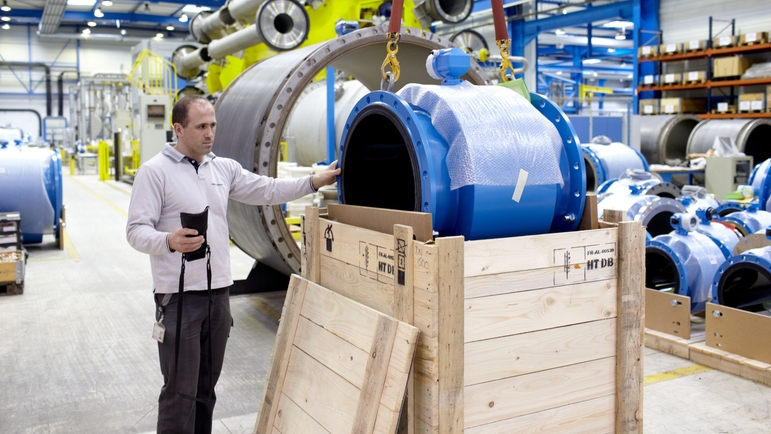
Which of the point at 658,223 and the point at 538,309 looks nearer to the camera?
the point at 538,309

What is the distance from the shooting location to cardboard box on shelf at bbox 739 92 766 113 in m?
11.0

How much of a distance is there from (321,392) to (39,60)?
32.5m

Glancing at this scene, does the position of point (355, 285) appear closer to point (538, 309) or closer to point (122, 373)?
point (538, 309)

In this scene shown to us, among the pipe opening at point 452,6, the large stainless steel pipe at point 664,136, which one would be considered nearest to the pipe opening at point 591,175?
the pipe opening at point 452,6

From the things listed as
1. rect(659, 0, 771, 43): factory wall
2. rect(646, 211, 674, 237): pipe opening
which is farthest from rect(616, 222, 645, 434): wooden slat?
rect(659, 0, 771, 43): factory wall

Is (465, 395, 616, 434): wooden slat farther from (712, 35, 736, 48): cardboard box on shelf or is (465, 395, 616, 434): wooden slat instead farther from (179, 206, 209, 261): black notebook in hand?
(712, 35, 736, 48): cardboard box on shelf

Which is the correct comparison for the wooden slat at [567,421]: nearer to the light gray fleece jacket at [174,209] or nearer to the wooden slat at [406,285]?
the wooden slat at [406,285]

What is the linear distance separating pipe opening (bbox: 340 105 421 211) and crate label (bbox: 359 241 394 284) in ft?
1.16

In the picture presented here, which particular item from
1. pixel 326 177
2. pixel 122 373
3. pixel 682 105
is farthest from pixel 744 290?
pixel 682 105

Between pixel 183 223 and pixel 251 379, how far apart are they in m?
1.65

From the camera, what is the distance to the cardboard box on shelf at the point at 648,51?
12591 mm

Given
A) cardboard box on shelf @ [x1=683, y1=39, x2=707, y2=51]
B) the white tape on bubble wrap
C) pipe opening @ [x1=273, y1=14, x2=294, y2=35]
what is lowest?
the white tape on bubble wrap

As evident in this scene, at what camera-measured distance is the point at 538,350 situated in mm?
2092

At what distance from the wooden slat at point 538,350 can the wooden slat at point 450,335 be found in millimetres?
66
